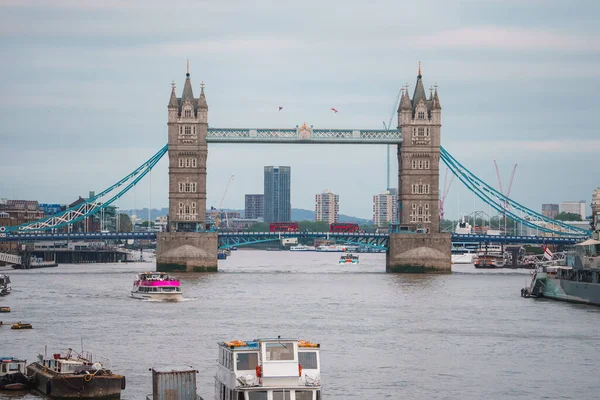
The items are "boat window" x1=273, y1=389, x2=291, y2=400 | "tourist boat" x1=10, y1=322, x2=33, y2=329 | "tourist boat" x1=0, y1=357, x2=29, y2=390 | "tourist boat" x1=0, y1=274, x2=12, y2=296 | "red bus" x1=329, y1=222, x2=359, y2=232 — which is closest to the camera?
"boat window" x1=273, y1=389, x2=291, y2=400

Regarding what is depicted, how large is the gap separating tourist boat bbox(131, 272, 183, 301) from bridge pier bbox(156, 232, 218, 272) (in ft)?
137

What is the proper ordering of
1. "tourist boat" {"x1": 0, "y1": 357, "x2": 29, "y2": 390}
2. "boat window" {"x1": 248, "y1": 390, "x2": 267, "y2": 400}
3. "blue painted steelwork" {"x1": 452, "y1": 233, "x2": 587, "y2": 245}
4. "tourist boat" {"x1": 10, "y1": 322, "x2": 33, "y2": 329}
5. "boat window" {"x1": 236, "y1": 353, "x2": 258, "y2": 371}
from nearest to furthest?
1. "boat window" {"x1": 248, "y1": 390, "x2": 267, "y2": 400}
2. "boat window" {"x1": 236, "y1": 353, "x2": 258, "y2": 371}
3. "tourist boat" {"x1": 0, "y1": 357, "x2": 29, "y2": 390}
4. "tourist boat" {"x1": 10, "y1": 322, "x2": 33, "y2": 329}
5. "blue painted steelwork" {"x1": 452, "y1": 233, "x2": 587, "y2": 245}

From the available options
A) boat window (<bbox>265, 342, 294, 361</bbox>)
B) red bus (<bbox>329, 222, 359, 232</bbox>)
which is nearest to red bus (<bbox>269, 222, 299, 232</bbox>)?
red bus (<bbox>329, 222, 359, 232</bbox>)

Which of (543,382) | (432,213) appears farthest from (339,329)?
(432,213)

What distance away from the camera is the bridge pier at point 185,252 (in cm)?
14075

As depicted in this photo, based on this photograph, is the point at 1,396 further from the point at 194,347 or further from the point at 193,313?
the point at 193,313

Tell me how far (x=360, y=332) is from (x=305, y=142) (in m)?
75.7

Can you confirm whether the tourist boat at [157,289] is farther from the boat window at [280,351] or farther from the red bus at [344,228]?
the red bus at [344,228]

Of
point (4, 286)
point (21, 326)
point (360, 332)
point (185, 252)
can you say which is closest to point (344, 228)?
point (185, 252)

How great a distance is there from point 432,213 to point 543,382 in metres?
95.3

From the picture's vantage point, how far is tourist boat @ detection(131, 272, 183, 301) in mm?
95312

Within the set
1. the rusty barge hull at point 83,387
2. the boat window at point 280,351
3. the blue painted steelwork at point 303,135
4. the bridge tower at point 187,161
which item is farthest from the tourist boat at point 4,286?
the boat window at point 280,351

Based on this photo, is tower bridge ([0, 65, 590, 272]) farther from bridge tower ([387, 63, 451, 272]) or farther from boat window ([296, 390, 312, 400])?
boat window ([296, 390, 312, 400])

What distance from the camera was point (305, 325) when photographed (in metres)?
76.1
